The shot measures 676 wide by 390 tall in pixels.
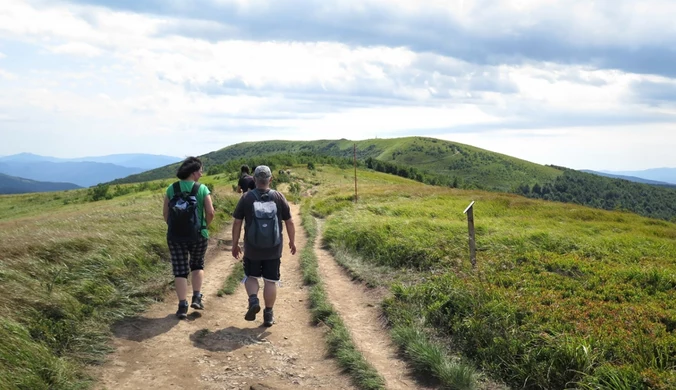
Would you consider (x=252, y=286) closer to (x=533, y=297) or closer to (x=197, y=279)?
(x=197, y=279)

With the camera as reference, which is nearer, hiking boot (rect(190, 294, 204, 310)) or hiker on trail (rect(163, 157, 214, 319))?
hiker on trail (rect(163, 157, 214, 319))

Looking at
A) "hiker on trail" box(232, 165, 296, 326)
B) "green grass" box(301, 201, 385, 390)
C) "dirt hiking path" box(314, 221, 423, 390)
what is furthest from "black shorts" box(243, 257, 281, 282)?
"dirt hiking path" box(314, 221, 423, 390)

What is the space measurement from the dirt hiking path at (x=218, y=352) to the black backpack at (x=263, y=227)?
1.40 meters

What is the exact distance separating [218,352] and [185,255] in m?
1.95

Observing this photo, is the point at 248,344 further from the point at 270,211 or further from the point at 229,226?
the point at 229,226

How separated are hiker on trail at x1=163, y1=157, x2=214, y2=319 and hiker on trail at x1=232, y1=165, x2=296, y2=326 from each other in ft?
2.26

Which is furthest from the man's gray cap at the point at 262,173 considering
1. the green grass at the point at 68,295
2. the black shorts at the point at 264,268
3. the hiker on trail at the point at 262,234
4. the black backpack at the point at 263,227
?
the green grass at the point at 68,295

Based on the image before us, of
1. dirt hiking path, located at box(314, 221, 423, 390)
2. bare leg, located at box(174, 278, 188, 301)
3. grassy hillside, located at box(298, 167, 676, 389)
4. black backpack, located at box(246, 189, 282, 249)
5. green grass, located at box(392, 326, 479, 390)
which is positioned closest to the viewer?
green grass, located at box(392, 326, 479, 390)

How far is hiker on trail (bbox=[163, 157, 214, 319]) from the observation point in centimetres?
727

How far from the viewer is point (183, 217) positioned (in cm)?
724

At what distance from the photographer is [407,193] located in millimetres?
32156

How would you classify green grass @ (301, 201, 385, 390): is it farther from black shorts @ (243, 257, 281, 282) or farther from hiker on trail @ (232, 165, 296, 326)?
black shorts @ (243, 257, 281, 282)

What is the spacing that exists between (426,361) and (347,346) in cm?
110

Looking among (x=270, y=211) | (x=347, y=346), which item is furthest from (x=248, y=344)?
(x=270, y=211)
